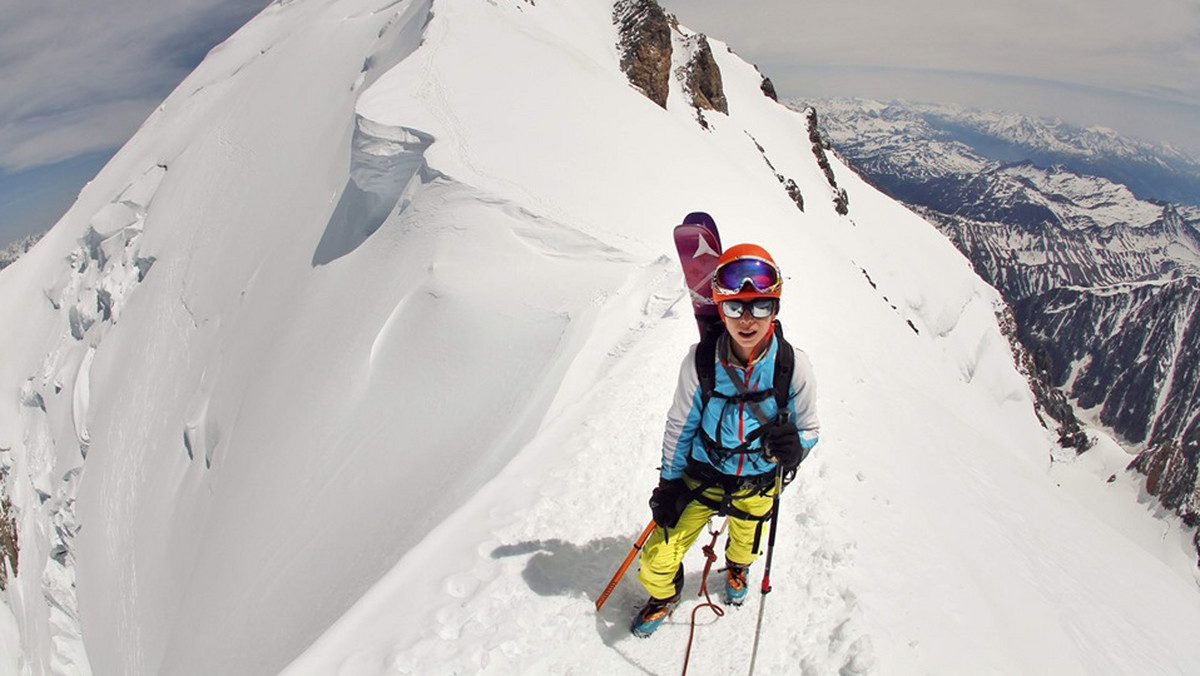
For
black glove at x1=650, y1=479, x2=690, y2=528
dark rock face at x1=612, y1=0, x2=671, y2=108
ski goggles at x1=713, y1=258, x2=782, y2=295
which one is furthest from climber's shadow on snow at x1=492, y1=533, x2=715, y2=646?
dark rock face at x1=612, y1=0, x2=671, y2=108

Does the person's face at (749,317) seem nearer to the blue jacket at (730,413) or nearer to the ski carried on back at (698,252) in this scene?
the blue jacket at (730,413)

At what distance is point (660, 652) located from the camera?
4.14 meters

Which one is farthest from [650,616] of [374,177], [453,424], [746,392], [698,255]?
[374,177]

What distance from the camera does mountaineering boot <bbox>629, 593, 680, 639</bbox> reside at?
416 centimetres

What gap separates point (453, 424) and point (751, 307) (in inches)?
213

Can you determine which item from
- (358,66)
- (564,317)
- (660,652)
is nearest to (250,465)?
(564,317)

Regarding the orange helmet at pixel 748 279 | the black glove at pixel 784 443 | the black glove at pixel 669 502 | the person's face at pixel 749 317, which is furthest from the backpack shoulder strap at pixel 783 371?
the black glove at pixel 669 502

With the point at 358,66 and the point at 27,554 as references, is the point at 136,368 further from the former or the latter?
the point at 358,66

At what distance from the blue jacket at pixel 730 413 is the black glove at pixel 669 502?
0.07 metres

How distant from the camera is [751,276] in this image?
11.3 ft

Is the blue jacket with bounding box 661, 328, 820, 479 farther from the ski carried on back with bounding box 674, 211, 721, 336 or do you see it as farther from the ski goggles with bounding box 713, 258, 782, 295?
the ski carried on back with bounding box 674, 211, 721, 336

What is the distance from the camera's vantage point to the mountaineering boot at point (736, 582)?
4.39 m

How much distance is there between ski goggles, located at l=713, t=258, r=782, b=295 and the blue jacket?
1.38 ft

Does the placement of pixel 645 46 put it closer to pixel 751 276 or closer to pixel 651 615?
pixel 751 276
